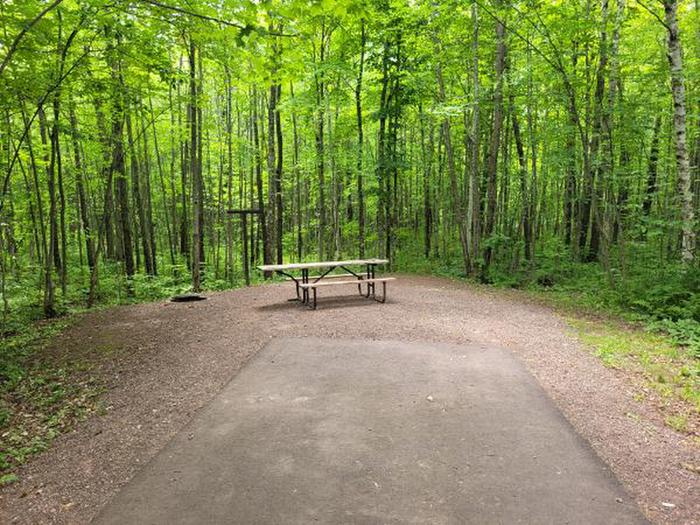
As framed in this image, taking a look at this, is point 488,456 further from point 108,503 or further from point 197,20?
point 197,20

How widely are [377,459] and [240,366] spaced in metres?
2.48

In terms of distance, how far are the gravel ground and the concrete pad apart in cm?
24

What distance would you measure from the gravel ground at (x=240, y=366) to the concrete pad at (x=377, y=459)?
24 cm

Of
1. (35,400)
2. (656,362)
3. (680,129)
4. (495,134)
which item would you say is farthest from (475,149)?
(35,400)

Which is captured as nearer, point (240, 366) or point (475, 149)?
point (240, 366)

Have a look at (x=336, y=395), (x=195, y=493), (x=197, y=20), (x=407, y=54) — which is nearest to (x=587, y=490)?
(x=336, y=395)

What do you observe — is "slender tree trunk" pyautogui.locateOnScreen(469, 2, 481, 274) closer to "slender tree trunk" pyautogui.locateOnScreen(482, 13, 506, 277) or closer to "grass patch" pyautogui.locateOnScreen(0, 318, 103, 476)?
"slender tree trunk" pyautogui.locateOnScreen(482, 13, 506, 277)

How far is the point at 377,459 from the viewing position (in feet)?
10.4

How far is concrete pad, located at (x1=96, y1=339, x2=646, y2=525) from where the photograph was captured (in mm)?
2625

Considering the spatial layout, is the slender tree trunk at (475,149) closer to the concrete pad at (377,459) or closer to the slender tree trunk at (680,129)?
the slender tree trunk at (680,129)

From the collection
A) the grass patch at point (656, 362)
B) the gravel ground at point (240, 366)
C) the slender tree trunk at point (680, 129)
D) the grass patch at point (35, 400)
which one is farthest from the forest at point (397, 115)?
the grass patch at point (35, 400)

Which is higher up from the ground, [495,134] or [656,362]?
[495,134]

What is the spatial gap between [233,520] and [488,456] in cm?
193

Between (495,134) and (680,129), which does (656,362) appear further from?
(495,134)
